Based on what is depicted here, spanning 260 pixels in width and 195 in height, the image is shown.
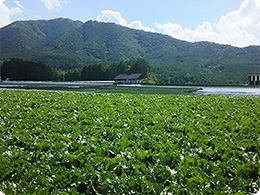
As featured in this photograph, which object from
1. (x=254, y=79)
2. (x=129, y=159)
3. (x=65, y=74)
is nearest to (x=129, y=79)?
(x=65, y=74)

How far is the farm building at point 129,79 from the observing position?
54906 mm

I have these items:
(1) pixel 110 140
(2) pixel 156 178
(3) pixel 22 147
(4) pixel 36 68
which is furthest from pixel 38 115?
(4) pixel 36 68

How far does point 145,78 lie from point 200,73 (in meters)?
14.8

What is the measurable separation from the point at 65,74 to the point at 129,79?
56.0 feet

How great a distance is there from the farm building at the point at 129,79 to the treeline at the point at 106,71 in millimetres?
1935

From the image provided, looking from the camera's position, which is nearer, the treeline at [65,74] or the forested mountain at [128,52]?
the forested mountain at [128,52]

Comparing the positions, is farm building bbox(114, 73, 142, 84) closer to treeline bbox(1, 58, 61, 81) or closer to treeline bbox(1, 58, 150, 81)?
treeline bbox(1, 58, 150, 81)

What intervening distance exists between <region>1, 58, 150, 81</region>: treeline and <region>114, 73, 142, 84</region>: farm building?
1.93 metres

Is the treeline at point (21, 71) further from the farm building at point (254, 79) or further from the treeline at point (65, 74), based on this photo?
the farm building at point (254, 79)

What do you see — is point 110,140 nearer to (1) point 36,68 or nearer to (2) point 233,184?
(2) point 233,184

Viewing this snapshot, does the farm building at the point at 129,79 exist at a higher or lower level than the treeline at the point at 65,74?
lower

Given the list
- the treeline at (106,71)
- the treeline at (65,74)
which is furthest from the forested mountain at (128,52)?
the treeline at (106,71)

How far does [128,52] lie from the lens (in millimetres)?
77688

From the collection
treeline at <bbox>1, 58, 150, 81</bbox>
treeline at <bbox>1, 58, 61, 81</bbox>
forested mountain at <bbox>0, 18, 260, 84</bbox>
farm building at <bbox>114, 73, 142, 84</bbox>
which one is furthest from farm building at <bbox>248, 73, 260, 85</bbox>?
treeline at <bbox>1, 58, 61, 81</bbox>
